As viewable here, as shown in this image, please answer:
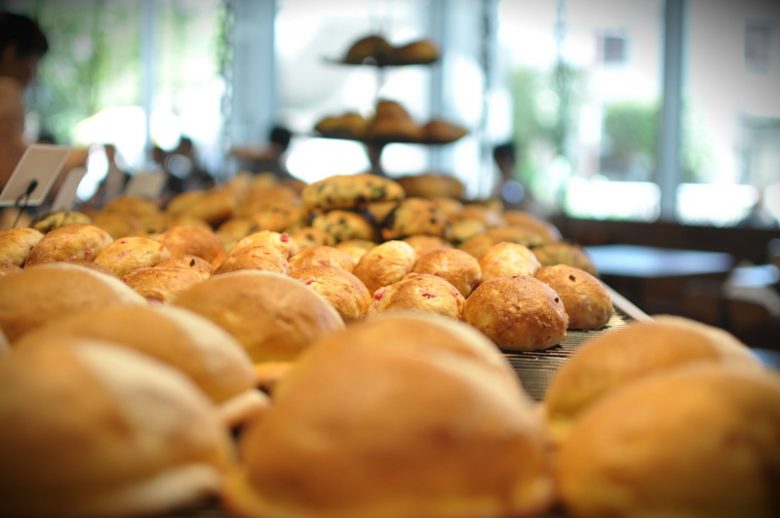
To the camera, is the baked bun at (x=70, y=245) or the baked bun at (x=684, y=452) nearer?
the baked bun at (x=684, y=452)

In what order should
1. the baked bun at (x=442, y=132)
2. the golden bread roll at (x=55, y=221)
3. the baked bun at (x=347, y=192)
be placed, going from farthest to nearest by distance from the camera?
the baked bun at (x=442, y=132) < the baked bun at (x=347, y=192) < the golden bread roll at (x=55, y=221)

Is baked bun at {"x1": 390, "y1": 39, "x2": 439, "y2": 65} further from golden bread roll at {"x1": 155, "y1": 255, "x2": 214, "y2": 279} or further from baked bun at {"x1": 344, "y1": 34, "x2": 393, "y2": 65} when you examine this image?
golden bread roll at {"x1": 155, "y1": 255, "x2": 214, "y2": 279}

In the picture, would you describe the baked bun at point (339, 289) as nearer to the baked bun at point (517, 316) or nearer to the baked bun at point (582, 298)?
the baked bun at point (517, 316)

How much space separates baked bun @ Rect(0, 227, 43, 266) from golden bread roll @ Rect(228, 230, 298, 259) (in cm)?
54

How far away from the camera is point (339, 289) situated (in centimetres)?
187

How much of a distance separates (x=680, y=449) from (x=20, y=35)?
406cm

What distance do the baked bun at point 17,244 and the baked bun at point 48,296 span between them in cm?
77

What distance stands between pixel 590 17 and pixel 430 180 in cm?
775

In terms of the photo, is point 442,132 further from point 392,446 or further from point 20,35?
point 392,446

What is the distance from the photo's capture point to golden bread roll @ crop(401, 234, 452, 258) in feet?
8.55

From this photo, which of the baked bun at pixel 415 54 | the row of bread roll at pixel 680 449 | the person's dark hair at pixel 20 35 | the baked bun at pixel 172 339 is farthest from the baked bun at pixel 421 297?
the person's dark hair at pixel 20 35

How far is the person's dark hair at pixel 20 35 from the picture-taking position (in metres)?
3.93

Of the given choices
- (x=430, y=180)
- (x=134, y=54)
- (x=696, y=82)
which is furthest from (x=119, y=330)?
(x=134, y=54)

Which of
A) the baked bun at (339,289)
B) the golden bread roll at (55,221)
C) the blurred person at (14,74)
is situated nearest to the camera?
the baked bun at (339,289)
